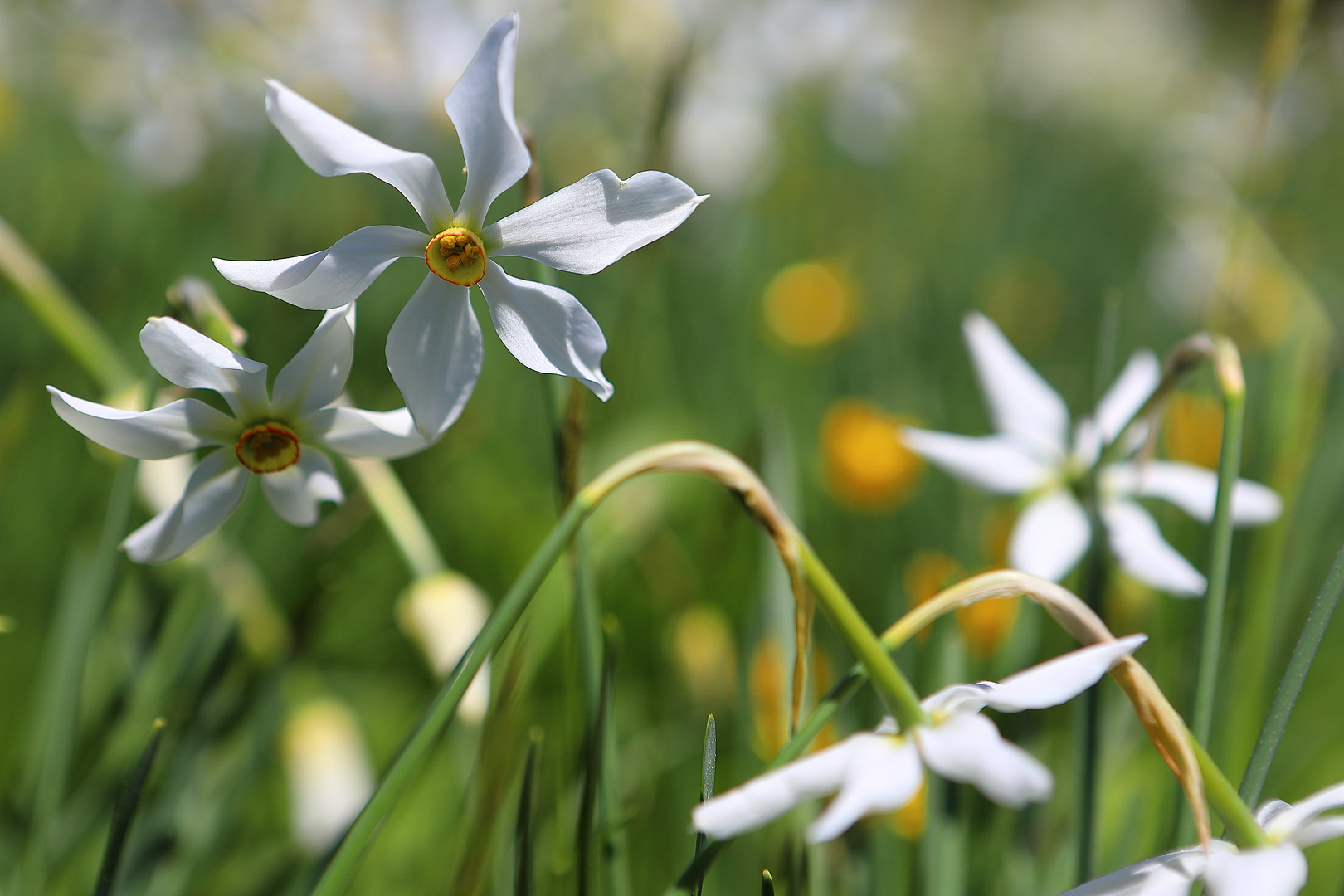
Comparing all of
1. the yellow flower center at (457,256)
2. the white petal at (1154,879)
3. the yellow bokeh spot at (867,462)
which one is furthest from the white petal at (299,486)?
the yellow bokeh spot at (867,462)

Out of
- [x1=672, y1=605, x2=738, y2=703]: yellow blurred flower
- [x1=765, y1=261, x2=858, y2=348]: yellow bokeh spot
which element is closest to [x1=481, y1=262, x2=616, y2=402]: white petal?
[x1=672, y1=605, x2=738, y2=703]: yellow blurred flower

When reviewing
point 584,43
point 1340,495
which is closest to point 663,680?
point 1340,495

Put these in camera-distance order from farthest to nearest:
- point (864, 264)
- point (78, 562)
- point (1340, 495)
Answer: point (864, 264) → point (1340, 495) → point (78, 562)

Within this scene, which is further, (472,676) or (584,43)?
(584,43)

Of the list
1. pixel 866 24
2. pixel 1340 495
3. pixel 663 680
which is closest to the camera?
pixel 663 680

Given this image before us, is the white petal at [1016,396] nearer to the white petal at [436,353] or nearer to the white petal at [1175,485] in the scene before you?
the white petal at [1175,485]

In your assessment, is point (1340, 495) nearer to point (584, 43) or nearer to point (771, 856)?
point (771, 856)

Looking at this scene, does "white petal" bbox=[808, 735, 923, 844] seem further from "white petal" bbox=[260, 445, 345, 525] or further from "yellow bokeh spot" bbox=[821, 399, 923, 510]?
"yellow bokeh spot" bbox=[821, 399, 923, 510]
